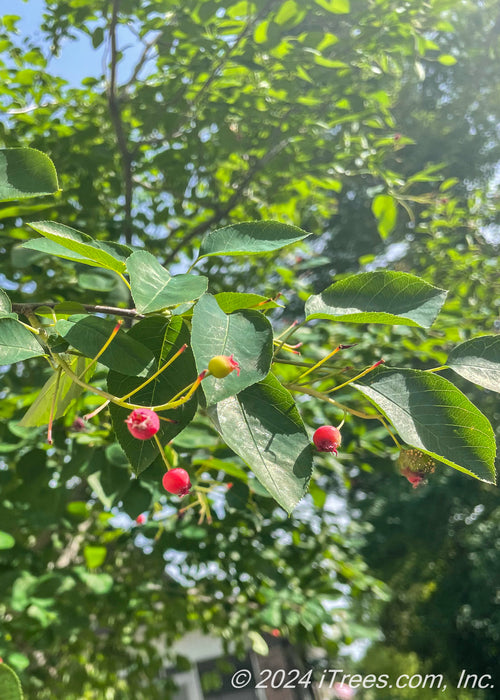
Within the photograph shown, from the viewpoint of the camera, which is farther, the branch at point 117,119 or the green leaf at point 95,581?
the branch at point 117,119

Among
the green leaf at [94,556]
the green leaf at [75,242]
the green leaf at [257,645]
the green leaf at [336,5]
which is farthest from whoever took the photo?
the green leaf at [257,645]

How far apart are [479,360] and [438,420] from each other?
0.10 metres

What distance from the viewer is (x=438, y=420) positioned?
1.50 ft

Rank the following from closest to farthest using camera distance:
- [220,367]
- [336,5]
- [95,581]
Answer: [220,367]
[336,5]
[95,581]

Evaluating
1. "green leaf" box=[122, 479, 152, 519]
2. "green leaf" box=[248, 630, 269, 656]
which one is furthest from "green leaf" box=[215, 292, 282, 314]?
"green leaf" box=[248, 630, 269, 656]

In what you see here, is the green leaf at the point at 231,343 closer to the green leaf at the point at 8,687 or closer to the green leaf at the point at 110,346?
the green leaf at the point at 110,346

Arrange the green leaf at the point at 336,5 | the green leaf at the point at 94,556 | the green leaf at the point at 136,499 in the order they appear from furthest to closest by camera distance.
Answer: the green leaf at the point at 94,556 < the green leaf at the point at 336,5 < the green leaf at the point at 136,499

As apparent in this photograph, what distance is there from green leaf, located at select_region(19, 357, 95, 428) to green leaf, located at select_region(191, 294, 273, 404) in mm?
183

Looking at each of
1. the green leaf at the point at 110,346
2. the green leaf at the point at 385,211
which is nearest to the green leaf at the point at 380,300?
the green leaf at the point at 110,346

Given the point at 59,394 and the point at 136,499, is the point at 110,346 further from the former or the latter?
the point at 136,499

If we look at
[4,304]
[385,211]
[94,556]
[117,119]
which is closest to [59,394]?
[4,304]

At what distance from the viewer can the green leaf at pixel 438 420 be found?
44 centimetres

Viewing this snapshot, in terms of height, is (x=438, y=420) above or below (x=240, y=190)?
above

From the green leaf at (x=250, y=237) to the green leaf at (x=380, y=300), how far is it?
7cm
